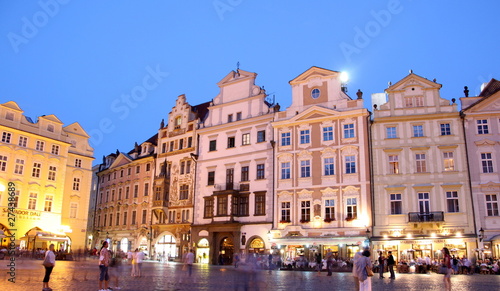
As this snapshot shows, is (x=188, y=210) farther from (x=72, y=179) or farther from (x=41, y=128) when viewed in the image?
(x=41, y=128)

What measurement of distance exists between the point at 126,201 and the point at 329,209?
26.4 meters

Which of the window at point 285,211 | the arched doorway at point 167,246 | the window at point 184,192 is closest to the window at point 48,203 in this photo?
the arched doorway at point 167,246

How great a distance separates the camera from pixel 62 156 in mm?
49844

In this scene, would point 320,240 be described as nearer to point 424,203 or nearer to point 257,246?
point 257,246

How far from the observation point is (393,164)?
37875 mm

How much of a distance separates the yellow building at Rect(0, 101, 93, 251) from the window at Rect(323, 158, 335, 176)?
24860mm

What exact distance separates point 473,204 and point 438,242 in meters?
3.80

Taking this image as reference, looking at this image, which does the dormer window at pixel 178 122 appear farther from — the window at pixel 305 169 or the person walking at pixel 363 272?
the person walking at pixel 363 272

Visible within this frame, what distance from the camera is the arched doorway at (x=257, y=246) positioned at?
1624 inches

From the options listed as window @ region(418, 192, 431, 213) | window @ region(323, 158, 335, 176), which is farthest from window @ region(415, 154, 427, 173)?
window @ region(323, 158, 335, 176)

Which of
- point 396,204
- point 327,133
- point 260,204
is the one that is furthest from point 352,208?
point 260,204

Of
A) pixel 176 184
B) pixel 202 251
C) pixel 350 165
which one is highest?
pixel 350 165

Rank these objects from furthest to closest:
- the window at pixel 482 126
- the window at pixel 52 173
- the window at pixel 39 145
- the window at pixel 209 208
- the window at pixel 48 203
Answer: the window at pixel 52 173 → the window at pixel 39 145 → the window at pixel 48 203 → the window at pixel 209 208 → the window at pixel 482 126

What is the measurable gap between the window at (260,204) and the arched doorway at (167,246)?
10534 millimetres
